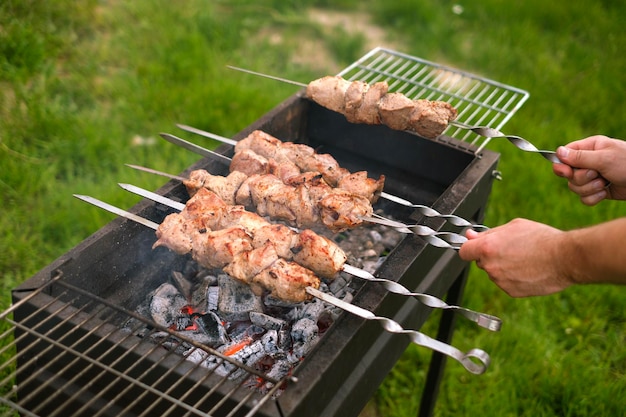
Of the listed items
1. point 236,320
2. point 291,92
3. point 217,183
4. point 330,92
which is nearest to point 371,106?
point 330,92

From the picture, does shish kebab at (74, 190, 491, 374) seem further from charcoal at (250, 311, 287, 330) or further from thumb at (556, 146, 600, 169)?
thumb at (556, 146, 600, 169)

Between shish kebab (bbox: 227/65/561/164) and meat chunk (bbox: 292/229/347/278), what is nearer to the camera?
meat chunk (bbox: 292/229/347/278)

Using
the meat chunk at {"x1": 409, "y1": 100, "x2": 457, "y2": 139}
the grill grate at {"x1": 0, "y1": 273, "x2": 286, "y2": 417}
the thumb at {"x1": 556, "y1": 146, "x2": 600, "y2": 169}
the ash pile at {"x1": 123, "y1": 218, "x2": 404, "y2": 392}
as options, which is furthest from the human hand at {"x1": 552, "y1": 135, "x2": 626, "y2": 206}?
the grill grate at {"x1": 0, "y1": 273, "x2": 286, "y2": 417}

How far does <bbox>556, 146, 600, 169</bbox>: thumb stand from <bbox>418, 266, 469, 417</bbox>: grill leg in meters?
0.96

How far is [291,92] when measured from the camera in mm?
6000

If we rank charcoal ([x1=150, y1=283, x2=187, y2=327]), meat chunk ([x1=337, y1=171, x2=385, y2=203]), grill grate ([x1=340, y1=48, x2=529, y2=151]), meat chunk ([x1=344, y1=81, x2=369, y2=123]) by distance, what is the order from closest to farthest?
charcoal ([x1=150, y1=283, x2=187, y2=327])
meat chunk ([x1=337, y1=171, x2=385, y2=203])
meat chunk ([x1=344, y1=81, x2=369, y2=123])
grill grate ([x1=340, y1=48, x2=529, y2=151])

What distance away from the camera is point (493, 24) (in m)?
7.35

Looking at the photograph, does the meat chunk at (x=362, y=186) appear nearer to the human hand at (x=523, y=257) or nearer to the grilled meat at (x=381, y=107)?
the grilled meat at (x=381, y=107)

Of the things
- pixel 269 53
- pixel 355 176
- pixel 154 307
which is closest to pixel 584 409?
pixel 355 176

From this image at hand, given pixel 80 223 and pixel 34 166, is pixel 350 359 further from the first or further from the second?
pixel 34 166

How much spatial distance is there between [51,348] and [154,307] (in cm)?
51

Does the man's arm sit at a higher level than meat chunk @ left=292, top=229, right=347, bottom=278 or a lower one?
higher

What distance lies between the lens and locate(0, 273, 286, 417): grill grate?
1.92m

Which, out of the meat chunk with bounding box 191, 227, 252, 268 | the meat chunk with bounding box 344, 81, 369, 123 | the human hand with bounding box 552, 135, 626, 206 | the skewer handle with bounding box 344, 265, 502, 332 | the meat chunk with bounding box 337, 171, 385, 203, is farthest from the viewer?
the meat chunk with bounding box 344, 81, 369, 123
